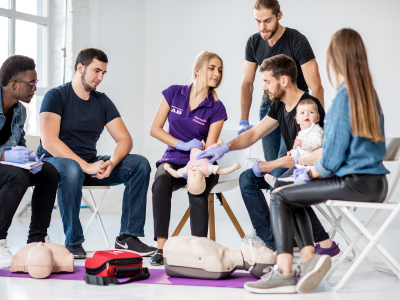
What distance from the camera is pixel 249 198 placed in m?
2.80

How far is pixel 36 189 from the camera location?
2598mm

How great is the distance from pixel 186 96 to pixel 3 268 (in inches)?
58.3

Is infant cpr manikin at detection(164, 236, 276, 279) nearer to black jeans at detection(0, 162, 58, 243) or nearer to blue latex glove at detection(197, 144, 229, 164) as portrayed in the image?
blue latex glove at detection(197, 144, 229, 164)

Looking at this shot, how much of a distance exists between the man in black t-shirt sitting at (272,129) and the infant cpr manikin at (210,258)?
0.37 metres

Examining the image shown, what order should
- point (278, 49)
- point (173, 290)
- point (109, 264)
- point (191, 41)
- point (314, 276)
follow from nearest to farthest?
1. point (314, 276)
2. point (173, 290)
3. point (109, 264)
4. point (278, 49)
5. point (191, 41)

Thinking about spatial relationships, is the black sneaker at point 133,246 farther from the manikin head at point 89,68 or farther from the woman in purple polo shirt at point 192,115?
the manikin head at point 89,68

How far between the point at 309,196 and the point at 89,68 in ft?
5.65

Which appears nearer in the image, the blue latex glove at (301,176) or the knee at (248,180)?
the blue latex glove at (301,176)

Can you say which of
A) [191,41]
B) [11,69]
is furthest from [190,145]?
[191,41]

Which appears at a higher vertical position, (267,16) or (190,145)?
(267,16)

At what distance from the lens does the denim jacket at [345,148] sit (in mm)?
1834

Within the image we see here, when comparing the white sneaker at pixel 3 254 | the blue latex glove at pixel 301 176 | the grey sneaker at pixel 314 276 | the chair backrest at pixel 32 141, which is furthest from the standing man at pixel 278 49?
the chair backrest at pixel 32 141

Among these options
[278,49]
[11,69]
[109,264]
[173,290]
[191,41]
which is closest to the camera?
[173,290]

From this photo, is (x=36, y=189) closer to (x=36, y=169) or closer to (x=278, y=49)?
(x=36, y=169)
